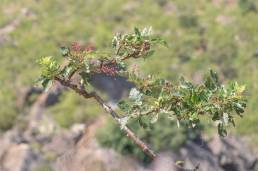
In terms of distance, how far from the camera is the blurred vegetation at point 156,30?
62.9 m

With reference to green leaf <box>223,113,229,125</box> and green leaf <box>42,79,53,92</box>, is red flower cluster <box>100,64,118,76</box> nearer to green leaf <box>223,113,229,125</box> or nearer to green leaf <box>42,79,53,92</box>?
green leaf <box>42,79,53,92</box>

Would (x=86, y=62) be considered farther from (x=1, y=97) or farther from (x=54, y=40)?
(x=54, y=40)

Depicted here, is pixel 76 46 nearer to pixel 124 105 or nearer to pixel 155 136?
pixel 124 105

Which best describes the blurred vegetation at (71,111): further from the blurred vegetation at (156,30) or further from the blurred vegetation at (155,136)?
the blurred vegetation at (155,136)

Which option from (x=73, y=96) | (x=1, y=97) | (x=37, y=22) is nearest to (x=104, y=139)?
(x=73, y=96)

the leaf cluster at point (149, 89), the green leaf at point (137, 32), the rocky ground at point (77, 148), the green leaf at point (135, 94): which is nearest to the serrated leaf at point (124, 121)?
the leaf cluster at point (149, 89)

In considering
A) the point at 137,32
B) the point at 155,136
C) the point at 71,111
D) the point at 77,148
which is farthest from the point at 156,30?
the point at 137,32

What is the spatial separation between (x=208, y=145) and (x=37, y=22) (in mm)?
35015

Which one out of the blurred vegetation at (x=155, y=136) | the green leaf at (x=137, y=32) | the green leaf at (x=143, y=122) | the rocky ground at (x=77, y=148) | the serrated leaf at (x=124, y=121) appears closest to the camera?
the serrated leaf at (x=124, y=121)

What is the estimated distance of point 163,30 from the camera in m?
69.7

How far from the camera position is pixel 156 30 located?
229ft

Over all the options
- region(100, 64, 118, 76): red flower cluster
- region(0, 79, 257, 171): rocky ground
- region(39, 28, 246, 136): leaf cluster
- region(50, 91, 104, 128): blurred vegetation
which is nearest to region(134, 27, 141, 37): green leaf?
region(39, 28, 246, 136): leaf cluster

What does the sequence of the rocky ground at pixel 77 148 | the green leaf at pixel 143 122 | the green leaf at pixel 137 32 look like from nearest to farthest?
the green leaf at pixel 143 122 → the green leaf at pixel 137 32 → the rocky ground at pixel 77 148

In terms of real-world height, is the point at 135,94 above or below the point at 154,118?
above
